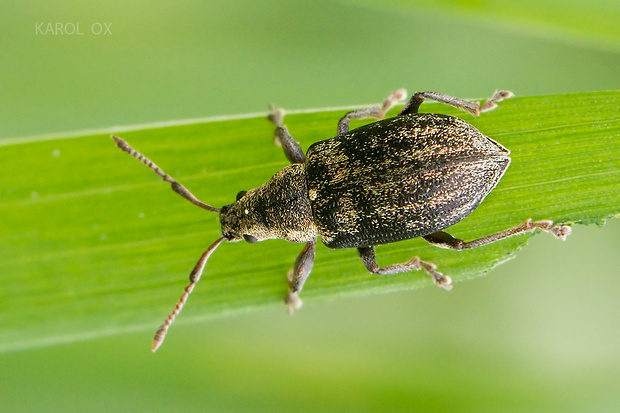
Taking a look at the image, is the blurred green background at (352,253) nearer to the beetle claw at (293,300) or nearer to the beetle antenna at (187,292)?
the beetle antenna at (187,292)

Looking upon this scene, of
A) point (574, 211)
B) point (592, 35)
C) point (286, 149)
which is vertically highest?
point (592, 35)

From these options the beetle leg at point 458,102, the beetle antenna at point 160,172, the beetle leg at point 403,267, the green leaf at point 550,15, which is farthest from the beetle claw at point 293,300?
the green leaf at point 550,15

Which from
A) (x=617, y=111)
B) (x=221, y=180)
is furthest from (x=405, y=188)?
(x=617, y=111)

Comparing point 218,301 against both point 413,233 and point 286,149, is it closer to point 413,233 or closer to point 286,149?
point 286,149

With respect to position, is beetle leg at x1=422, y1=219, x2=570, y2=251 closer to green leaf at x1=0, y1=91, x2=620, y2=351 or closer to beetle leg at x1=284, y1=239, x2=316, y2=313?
green leaf at x1=0, y1=91, x2=620, y2=351

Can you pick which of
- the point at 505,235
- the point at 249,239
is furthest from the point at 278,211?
the point at 505,235

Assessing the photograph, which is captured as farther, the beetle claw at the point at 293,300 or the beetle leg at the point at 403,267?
the beetle claw at the point at 293,300
